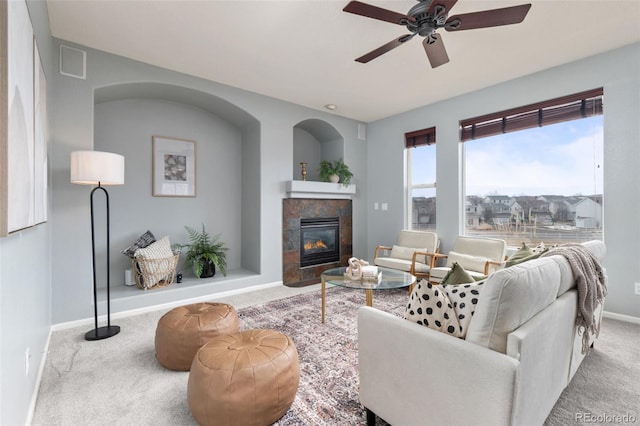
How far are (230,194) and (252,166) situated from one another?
0.59 meters

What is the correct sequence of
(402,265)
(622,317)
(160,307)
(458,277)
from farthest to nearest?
1. (402,265)
2. (160,307)
3. (622,317)
4. (458,277)

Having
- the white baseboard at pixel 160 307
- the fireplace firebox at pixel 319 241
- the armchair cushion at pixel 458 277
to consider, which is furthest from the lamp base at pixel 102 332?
the armchair cushion at pixel 458 277

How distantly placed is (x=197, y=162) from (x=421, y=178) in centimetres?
347

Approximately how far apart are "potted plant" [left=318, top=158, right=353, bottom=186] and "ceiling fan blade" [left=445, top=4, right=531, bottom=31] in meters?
2.95

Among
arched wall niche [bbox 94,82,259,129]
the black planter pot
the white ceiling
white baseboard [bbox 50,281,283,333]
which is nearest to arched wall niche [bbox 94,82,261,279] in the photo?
arched wall niche [bbox 94,82,259,129]

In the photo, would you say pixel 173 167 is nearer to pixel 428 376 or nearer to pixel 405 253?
pixel 405 253

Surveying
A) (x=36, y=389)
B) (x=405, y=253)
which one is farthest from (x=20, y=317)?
(x=405, y=253)

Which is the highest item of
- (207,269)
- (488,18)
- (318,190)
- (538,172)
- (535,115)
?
(488,18)

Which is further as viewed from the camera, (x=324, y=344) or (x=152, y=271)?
(x=152, y=271)

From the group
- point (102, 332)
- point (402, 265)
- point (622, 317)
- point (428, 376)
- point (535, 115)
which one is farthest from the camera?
point (402, 265)

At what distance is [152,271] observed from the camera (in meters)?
3.36

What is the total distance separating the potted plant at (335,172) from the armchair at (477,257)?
1.94 metres

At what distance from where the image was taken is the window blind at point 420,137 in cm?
459

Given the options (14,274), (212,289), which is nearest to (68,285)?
(212,289)
